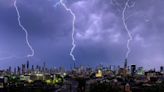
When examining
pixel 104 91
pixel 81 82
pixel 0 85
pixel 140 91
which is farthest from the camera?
pixel 0 85

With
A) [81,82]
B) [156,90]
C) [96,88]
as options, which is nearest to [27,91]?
[96,88]

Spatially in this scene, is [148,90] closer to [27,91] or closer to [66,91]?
[66,91]

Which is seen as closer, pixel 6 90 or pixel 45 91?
pixel 6 90

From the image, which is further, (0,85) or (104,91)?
(0,85)

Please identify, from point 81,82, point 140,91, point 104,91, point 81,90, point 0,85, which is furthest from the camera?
point 0,85

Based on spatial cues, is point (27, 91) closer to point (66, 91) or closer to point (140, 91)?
point (66, 91)

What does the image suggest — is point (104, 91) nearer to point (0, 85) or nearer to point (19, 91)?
point (19, 91)

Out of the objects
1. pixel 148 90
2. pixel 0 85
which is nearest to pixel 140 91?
pixel 148 90

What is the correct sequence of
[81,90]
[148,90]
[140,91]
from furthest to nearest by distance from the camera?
[140,91], [148,90], [81,90]

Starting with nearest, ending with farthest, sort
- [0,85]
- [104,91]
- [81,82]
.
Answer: [81,82] < [104,91] < [0,85]
